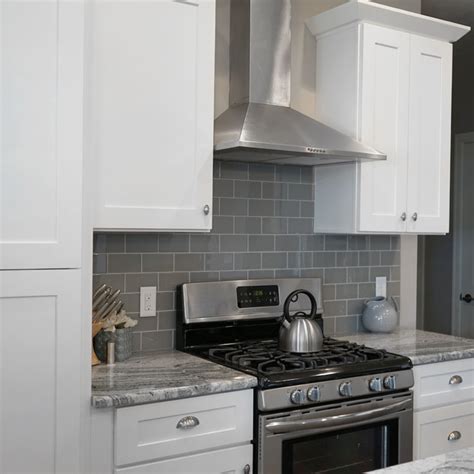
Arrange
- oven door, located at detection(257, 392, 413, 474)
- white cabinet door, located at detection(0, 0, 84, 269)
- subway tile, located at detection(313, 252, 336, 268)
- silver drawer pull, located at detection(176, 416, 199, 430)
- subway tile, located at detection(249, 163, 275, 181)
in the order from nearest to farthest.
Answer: white cabinet door, located at detection(0, 0, 84, 269), silver drawer pull, located at detection(176, 416, 199, 430), oven door, located at detection(257, 392, 413, 474), subway tile, located at detection(249, 163, 275, 181), subway tile, located at detection(313, 252, 336, 268)

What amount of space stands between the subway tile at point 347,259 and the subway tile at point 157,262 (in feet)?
3.17

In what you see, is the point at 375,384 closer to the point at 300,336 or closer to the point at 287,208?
the point at 300,336

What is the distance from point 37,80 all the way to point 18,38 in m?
0.13

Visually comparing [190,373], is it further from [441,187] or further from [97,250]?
[441,187]

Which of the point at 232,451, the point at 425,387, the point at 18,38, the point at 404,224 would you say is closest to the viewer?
the point at 18,38

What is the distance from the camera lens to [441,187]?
336 cm

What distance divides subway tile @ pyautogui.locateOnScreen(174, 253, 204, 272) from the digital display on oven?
0.22 metres

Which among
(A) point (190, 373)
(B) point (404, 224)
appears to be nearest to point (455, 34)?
(B) point (404, 224)

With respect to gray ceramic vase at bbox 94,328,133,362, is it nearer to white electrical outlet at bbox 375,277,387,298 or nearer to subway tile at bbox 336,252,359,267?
subway tile at bbox 336,252,359,267

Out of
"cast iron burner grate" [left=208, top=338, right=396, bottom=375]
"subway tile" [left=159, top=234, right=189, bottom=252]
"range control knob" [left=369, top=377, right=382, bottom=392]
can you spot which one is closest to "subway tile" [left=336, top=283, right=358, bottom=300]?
"cast iron burner grate" [left=208, top=338, right=396, bottom=375]

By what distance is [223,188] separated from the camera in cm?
308

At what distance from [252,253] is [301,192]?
1.34 feet

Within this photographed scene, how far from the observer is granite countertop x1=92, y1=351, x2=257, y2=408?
2227mm

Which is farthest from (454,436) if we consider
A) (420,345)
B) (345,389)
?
(345,389)
